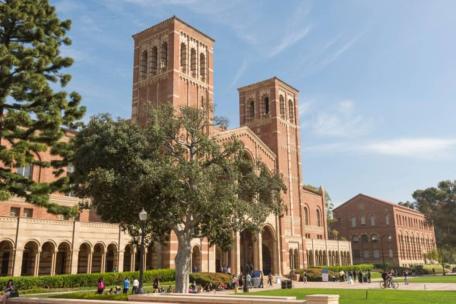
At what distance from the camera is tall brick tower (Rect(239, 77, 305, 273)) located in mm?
59438

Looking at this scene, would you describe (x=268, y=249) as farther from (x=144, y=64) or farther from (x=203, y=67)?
(x=144, y=64)

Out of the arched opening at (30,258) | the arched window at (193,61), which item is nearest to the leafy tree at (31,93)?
the arched opening at (30,258)

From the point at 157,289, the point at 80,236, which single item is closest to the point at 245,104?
the point at 80,236

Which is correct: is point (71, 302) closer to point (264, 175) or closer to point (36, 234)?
point (264, 175)

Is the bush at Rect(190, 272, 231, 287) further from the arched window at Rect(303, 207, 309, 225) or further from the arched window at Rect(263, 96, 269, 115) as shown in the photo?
the arched window at Rect(303, 207, 309, 225)

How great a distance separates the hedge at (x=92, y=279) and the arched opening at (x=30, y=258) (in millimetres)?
2309

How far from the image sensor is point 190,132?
26.2 meters

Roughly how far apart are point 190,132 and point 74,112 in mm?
6710

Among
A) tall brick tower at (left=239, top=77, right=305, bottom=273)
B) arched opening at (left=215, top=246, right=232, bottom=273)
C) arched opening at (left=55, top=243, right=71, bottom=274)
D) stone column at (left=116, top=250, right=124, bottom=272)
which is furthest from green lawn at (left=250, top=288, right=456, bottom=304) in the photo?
tall brick tower at (left=239, top=77, right=305, bottom=273)

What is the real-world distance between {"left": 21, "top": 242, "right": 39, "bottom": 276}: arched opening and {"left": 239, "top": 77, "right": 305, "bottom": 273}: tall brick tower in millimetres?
32104

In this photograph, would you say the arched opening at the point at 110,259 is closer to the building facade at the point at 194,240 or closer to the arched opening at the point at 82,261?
the building facade at the point at 194,240

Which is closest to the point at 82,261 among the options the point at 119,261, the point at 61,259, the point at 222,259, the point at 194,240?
the point at 61,259

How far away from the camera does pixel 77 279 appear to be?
106 ft

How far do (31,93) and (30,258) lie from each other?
17.0 m
